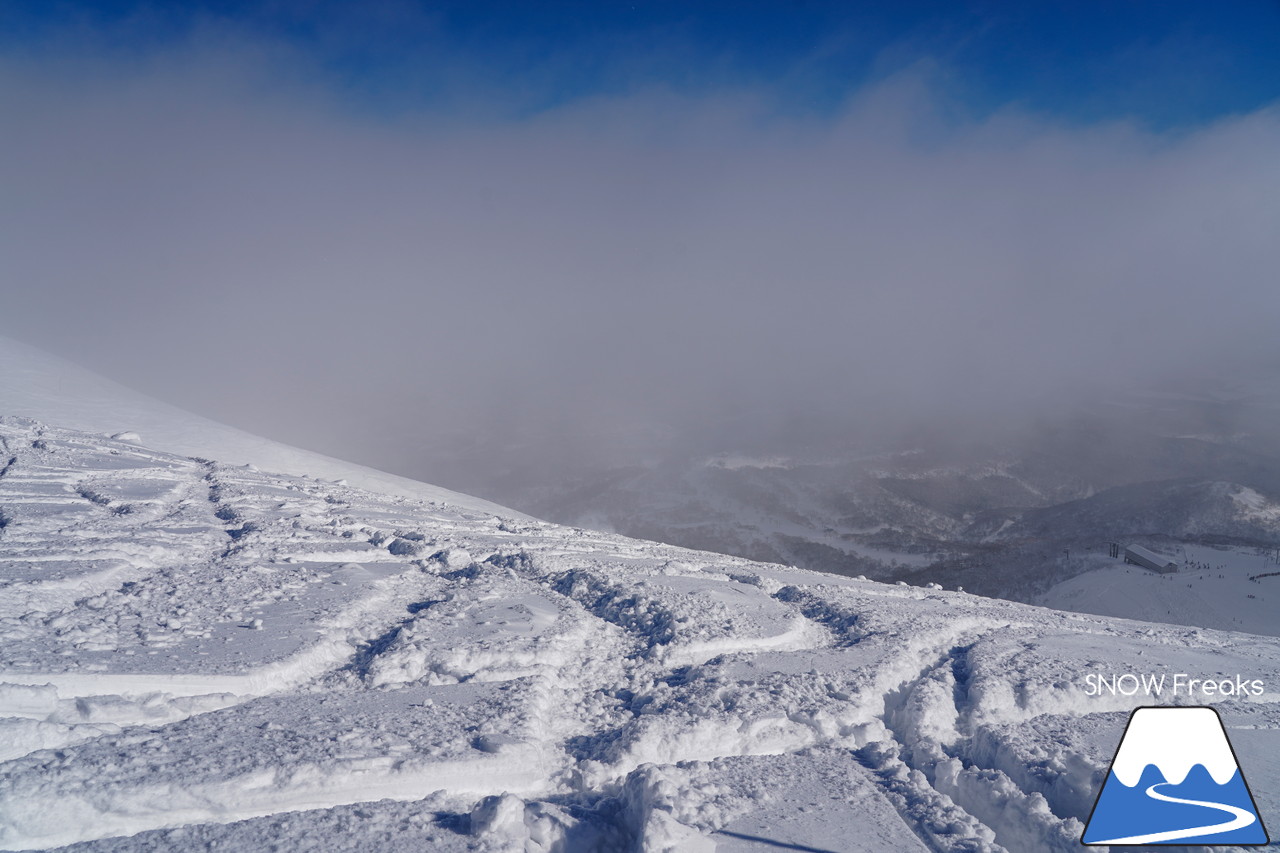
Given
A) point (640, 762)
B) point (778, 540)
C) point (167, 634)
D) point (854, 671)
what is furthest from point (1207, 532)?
point (167, 634)

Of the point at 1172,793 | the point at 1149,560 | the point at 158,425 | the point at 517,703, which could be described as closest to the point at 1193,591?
the point at 1149,560

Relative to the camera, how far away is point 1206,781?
10.0ft

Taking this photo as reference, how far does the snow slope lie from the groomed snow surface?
711 cm

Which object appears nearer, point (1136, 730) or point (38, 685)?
point (1136, 730)

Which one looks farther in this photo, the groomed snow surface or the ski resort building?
the ski resort building

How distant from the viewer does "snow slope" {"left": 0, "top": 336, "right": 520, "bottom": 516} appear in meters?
14.7

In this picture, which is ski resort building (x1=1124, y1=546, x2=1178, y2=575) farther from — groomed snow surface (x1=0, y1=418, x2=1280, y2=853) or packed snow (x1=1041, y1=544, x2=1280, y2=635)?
groomed snow surface (x1=0, y1=418, x2=1280, y2=853)

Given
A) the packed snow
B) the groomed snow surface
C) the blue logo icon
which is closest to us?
the blue logo icon

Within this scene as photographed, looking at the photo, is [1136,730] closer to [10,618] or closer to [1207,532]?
[10,618]

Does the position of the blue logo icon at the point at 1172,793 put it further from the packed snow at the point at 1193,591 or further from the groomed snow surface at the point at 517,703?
the packed snow at the point at 1193,591

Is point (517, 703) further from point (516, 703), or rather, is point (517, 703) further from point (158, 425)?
point (158, 425)

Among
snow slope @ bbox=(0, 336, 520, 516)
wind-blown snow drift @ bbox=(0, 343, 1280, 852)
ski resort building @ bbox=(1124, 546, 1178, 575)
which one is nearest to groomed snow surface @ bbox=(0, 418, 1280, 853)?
wind-blown snow drift @ bbox=(0, 343, 1280, 852)

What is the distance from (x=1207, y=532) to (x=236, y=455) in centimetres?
3573

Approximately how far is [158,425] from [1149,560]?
95.4 ft
